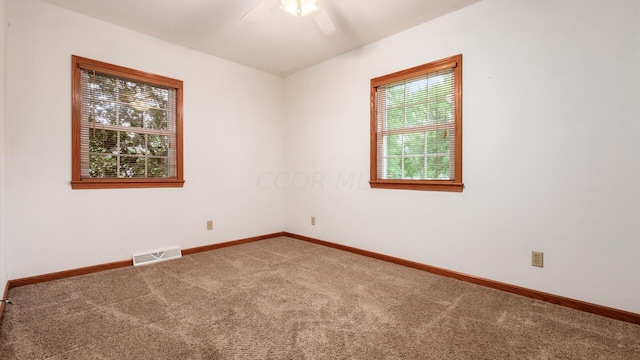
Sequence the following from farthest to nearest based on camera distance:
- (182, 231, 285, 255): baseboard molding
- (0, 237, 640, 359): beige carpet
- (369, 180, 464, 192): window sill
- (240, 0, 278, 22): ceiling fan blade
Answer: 1. (182, 231, 285, 255): baseboard molding
2. (369, 180, 464, 192): window sill
3. (240, 0, 278, 22): ceiling fan blade
4. (0, 237, 640, 359): beige carpet

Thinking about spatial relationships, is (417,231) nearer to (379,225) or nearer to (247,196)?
(379,225)

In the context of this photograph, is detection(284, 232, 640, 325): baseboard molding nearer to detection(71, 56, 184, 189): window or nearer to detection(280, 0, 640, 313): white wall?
detection(280, 0, 640, 313): white wall

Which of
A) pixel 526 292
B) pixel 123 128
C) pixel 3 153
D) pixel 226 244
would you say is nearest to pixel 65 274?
pixel 3 153

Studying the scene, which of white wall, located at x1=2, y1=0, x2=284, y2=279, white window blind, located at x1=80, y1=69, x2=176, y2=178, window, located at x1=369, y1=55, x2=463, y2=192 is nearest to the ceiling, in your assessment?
white wall, located at x1=2, y1=0, x2=284, y2=279

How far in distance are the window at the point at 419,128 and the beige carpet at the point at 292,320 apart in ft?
3.25

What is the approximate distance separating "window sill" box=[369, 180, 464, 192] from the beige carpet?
841 mm

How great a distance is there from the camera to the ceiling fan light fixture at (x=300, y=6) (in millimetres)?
2055

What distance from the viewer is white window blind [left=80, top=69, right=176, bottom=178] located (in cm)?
276

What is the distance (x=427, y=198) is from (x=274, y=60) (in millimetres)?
2624

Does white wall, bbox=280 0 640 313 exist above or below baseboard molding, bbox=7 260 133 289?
above

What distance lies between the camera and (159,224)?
320cm

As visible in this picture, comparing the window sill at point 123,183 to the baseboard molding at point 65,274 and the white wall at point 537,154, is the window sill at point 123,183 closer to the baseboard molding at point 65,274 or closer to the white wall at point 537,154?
the baseboard molding at point 65,274

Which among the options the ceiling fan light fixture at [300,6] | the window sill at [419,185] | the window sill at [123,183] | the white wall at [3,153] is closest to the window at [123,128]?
the window sill at [123,183]

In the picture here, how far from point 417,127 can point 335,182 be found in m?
1.28
